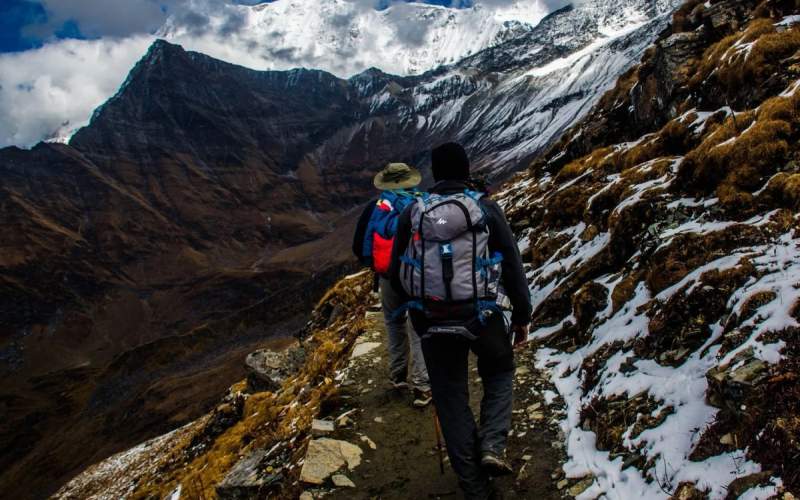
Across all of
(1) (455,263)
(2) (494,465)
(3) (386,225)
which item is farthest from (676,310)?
(3) (386,225)

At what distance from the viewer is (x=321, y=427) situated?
8242mm

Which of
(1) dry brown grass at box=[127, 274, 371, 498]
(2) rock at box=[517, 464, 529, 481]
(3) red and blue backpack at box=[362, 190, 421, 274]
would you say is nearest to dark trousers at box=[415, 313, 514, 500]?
(2) rock at box=[517, 464, 529, 481]

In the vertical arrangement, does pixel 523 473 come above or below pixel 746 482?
below

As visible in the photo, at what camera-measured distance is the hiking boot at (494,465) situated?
5145mm

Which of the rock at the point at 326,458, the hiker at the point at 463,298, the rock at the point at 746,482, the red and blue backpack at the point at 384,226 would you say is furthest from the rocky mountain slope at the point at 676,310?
the red and blue backpack at the point at 384,226

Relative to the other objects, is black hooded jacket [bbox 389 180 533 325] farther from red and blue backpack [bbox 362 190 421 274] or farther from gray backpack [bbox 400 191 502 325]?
red and blue backpack [bbox 362 190 421 274]

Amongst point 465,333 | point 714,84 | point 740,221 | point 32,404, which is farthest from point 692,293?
point 32,404

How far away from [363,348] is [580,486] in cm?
705

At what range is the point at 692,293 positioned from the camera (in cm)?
674

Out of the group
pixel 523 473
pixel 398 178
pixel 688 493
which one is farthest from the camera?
pixel 398 178

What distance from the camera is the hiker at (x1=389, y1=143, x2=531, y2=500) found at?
5.00 meters

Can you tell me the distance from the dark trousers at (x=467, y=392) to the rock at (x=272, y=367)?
12.7 meters

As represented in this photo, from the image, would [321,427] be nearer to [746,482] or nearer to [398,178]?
[398,178]

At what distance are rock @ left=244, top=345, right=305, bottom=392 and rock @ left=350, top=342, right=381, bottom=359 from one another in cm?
601
